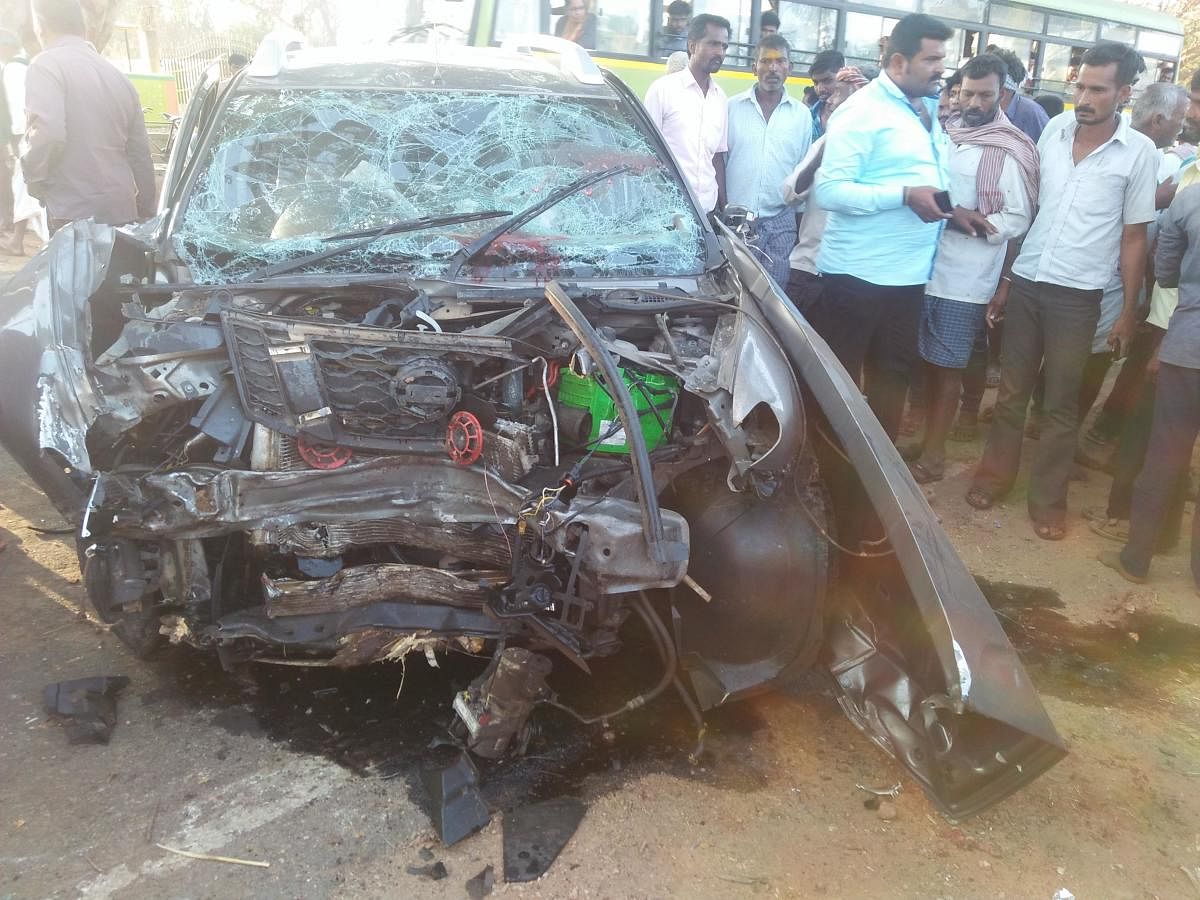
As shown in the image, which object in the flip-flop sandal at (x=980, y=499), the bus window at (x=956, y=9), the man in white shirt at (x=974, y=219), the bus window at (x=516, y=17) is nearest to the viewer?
the man in white shirt at (x=974, y=219)

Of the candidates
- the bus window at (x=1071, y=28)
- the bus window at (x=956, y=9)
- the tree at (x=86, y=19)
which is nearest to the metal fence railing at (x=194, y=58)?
the tree at (x=86, y=19)

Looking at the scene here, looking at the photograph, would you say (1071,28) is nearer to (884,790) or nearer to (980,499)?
(980,499)

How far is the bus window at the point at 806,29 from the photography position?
8.16 m

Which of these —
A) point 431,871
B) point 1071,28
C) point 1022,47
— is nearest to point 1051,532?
point 431,871

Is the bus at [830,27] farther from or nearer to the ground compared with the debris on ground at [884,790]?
farther from the ground

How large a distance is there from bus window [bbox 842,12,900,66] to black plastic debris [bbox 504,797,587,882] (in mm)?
8383

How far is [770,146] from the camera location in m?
5.24

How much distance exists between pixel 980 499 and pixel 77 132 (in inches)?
211

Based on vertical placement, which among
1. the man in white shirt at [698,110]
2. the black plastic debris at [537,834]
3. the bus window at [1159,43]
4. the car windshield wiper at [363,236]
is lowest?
the black plastic debris at [537,834]

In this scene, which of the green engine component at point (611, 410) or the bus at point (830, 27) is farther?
the bus at point (830, 27)

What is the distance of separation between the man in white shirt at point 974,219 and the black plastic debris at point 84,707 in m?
4.06

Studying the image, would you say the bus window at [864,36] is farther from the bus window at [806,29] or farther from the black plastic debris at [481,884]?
the black plastic debris at [481,884]

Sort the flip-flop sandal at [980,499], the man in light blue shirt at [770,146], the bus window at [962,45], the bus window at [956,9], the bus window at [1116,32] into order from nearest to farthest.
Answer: the flip-flop sandal at [980,499] < the man in light blue shirt at [770,146] < the bus window at [956,9] < the bus window at [962,45] < the bus window at [1116,32]

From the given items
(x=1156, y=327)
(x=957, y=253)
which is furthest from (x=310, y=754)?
(x=1156, y=327)
